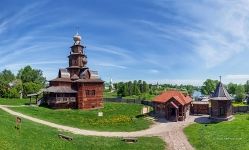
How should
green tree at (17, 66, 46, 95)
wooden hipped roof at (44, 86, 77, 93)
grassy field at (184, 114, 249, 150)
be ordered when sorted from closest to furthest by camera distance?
grassy field at (184, 114, 249, 150), wooden hipped roof at (44, 86, 77, 93), green tree at (17, 66, 46, 95)

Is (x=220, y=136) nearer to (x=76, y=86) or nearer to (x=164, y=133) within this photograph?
(x=164, y=133)

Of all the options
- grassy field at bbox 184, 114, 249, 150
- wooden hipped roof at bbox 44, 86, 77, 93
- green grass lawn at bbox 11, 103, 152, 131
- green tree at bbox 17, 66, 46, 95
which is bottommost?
grassy field at bbox 184, 114, 249, 150

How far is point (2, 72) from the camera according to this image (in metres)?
90.3

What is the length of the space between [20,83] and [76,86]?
1008 inches

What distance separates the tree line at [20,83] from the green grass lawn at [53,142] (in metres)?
45.3

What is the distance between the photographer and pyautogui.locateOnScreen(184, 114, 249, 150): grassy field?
30.4 metres

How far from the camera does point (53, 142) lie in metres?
27.2

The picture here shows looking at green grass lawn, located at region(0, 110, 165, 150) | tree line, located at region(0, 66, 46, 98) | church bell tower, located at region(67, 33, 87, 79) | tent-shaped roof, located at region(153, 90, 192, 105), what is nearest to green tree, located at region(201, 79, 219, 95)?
tree line, located at region(0, 66, 46, 98)

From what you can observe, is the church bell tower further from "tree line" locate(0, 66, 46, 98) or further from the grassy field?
the grassy field

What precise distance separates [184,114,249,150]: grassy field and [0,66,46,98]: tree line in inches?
1790

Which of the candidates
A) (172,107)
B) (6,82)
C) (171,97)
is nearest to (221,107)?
(172,107)

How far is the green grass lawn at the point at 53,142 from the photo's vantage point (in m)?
23.8

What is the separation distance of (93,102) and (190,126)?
22.6 meters

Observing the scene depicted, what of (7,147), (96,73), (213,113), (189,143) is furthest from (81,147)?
(96,73)
